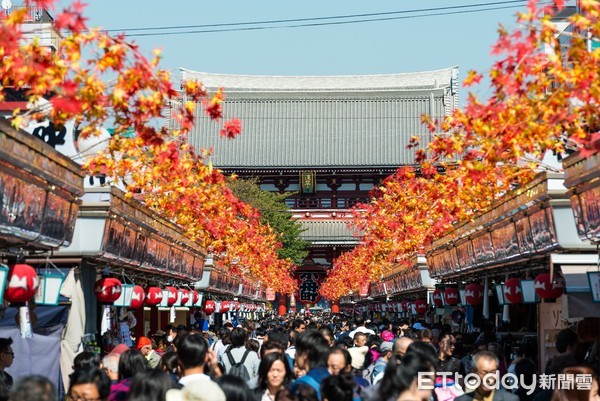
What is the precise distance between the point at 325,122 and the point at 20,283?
200 ft

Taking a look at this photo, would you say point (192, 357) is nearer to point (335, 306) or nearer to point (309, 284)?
point (309, 284)

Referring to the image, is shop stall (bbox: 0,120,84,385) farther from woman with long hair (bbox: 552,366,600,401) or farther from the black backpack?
Answer: woman with long hair (bbox: 552,366,600,401)

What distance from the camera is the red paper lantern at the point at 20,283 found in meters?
10.9

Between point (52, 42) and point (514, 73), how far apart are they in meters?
16.6

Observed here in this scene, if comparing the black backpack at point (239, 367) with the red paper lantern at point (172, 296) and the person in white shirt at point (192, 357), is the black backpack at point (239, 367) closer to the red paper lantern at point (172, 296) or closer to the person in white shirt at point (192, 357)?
the person in white shirt at point (192, 357)

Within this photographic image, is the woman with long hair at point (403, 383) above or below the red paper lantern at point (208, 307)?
below

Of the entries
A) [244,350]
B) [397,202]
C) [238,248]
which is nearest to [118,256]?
[244,350]

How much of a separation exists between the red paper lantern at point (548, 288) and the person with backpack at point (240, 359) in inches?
148

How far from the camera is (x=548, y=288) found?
46.2ft

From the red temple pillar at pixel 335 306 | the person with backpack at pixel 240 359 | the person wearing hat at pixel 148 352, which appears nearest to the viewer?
the person with backpack at pixel 240 359

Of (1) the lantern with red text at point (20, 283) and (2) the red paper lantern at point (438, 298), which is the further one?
(2) the red paper lantern at point (438, 298)

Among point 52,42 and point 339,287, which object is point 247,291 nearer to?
point 339,287

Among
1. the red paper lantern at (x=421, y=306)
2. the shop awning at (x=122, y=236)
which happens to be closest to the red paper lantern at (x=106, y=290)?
the shop awning at (x=122, y=236)

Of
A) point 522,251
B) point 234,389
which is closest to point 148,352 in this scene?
point 522,251
